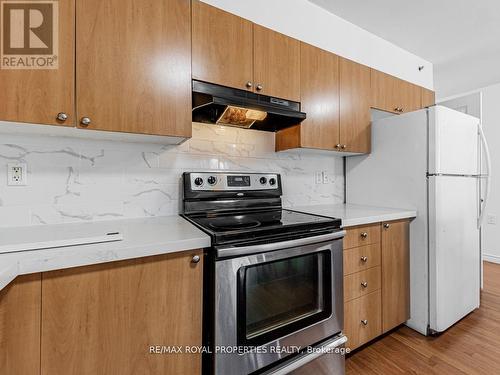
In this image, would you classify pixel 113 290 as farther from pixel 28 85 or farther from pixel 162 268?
pixel 28 85

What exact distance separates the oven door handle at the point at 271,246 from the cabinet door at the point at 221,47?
3.09 ft

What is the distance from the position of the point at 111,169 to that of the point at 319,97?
1.49m

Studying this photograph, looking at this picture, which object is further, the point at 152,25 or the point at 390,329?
the point at 390,329

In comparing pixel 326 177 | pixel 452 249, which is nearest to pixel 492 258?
pixel 452 249

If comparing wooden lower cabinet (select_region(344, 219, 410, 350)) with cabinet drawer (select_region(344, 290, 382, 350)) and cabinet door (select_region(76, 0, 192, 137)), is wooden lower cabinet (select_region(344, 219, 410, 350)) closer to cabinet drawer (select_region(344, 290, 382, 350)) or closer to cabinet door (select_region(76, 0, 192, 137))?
cabinet drawer (select_region(344, 290, 382, 350))

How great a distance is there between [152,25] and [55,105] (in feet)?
1.94

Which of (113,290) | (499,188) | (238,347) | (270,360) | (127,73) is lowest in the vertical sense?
(270,360)

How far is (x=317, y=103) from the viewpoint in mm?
1870

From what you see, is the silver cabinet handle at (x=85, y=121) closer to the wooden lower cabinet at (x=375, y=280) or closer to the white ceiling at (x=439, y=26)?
the wooden lower cabinet at (x=375, y=280)

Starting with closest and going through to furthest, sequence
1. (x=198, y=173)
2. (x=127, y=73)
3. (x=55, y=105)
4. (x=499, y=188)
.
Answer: (x=55, y=105)
(x=127, y=73)
(x=198, y=173)
(x=499, y=188)

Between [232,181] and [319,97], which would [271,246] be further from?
[319,97]

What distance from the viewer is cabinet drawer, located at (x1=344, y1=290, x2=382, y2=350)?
164cm

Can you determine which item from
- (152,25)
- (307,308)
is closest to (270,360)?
(307,308)

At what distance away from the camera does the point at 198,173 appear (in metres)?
1.64
